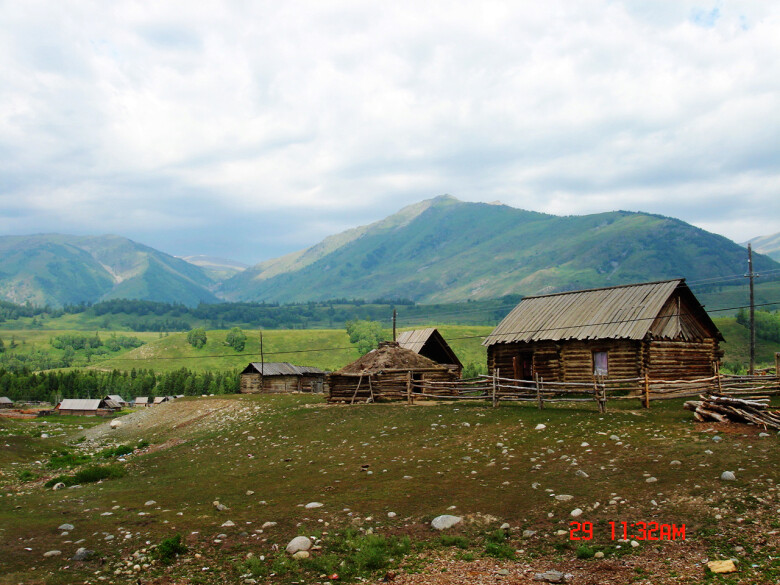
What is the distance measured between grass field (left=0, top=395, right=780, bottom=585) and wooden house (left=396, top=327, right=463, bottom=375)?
104 feet

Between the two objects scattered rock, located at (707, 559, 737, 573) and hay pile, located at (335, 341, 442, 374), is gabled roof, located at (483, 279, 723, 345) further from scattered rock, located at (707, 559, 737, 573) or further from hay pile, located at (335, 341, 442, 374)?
scattered rock, located at (707, 559, 737, 573)

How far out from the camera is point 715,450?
16375 millimetres

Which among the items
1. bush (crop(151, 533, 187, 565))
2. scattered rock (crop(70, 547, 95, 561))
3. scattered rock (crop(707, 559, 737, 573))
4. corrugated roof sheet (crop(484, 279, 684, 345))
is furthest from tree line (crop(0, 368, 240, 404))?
scattered rock (crop(707, 559, 737, 573))

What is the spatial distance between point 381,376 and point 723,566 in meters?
30.2

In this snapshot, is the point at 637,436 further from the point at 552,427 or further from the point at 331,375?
the point at 331,375

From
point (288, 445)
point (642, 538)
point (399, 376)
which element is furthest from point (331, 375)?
point (642, 538)

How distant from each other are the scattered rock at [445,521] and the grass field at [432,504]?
7.7 inches

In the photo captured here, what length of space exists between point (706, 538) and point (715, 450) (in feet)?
19.9

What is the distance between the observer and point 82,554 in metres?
11.9

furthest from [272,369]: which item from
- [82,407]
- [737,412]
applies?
[737,412]

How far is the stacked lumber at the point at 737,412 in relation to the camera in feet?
60.4

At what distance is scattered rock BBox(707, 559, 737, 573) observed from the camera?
9.79m

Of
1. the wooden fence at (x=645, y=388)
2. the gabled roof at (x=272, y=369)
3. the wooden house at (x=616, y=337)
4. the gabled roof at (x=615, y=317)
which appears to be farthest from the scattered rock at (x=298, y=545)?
the gabled roof at (x=272, y=369)

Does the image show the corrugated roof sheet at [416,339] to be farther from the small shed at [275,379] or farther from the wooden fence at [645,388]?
the small shed at [275,379]
